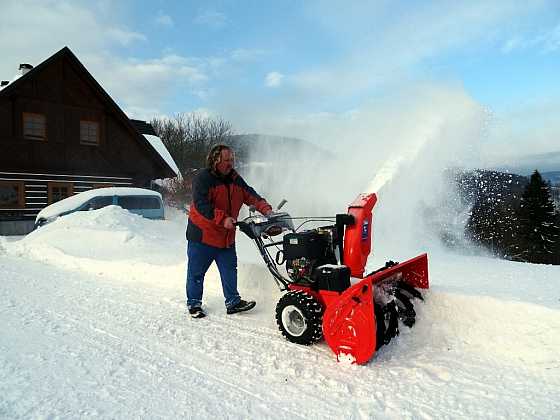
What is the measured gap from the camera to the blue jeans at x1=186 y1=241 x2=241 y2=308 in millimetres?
4672

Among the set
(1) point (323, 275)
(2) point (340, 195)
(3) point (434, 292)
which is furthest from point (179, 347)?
(2) point (340, 195)

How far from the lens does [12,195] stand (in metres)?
18.7

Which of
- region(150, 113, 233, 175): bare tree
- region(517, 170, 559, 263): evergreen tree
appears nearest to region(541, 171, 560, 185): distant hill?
region(517, 170, 559, 263): evergreen tree

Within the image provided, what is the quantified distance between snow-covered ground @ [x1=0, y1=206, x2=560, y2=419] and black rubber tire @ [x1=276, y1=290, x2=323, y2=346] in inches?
4.1

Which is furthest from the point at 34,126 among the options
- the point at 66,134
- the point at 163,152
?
the point at 163,152

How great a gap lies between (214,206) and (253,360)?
1730mm

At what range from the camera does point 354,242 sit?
157 inches

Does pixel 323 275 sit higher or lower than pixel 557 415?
higher

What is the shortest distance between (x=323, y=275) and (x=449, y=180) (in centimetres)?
828

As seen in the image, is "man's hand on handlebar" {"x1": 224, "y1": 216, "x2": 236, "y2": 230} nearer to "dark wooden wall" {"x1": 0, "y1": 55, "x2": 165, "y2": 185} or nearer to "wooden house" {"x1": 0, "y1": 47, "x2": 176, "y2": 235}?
"wooden house" {"x1": 0, "y1": 47, "x2": 176, "y2": 235}

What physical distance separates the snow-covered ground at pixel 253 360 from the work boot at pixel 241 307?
0.25ft

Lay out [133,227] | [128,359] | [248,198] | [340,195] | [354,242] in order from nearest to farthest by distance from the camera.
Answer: [128,359] < [354,242] < [248,198] < [133,227] < [340,195]

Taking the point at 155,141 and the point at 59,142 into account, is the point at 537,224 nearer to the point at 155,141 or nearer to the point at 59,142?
the point at 155,141

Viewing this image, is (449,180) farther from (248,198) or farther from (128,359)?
(128,359)
